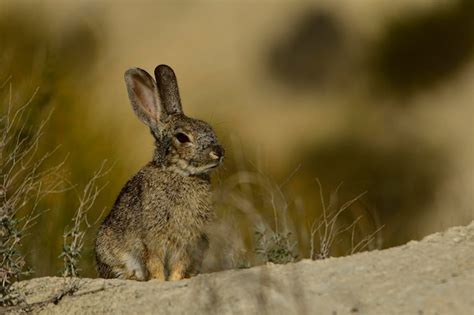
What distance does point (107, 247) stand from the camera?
26.0ft

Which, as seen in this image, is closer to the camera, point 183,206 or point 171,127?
point 183,206

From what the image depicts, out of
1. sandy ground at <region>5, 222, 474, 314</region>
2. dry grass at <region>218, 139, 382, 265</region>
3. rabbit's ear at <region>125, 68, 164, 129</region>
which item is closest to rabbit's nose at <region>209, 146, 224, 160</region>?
dry grass at <region>218, 139, 382, 265</region>

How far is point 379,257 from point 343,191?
4711 mm

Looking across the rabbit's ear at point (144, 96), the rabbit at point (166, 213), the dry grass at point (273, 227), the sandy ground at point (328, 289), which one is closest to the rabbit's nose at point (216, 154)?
the rabbit at point (166, 213)

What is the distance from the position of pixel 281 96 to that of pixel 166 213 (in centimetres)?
1090

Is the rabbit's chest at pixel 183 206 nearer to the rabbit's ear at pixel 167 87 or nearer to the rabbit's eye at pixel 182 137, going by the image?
the rabbit's eye at pixel 182 137

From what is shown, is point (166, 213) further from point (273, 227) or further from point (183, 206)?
point (273, 227)

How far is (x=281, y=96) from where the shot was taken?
18.6 m

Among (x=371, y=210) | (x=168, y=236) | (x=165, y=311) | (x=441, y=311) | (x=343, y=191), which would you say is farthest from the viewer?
(x=343, y=191)

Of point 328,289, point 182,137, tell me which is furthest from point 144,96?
point 328,289

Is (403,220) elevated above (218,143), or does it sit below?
below

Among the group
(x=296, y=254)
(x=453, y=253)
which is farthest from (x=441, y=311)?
(x=296, y=254)

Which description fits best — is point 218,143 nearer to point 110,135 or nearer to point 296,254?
point 296,254

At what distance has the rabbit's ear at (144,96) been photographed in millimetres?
8359
